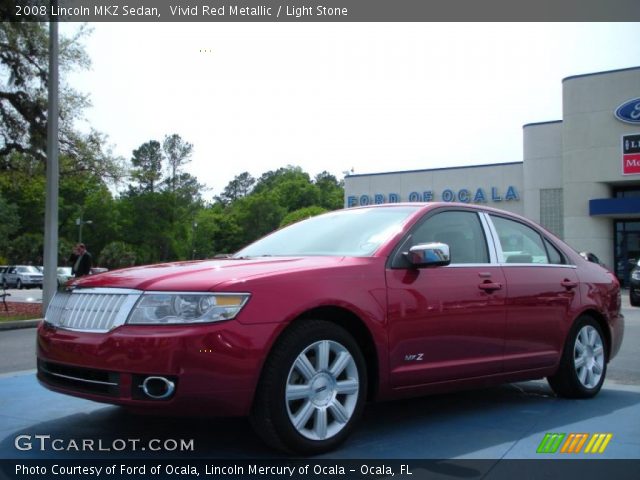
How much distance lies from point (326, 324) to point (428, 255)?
0.87m

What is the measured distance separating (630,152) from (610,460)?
30878 mm

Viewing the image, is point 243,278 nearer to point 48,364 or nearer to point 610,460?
point 48,364

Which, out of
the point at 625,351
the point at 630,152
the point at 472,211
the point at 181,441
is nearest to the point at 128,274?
the point at 181,441

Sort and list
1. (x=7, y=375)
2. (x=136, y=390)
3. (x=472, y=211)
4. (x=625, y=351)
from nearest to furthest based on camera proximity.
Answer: (x=136, y=390) → (x=472, y=211) → (x=7, y=375) → (x=625, y=351)

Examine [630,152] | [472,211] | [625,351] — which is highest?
[630,152]

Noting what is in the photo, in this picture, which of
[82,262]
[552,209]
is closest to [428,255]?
[82,262]

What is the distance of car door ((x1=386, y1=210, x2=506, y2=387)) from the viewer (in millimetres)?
4363

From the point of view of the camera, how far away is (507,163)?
127 ft

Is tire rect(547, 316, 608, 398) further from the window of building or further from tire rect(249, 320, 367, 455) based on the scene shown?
the window of building

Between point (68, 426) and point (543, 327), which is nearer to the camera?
point (68, 426)

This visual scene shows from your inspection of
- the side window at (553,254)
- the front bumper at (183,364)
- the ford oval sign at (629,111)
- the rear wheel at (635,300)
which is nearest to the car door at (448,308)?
the side window at (553,254)

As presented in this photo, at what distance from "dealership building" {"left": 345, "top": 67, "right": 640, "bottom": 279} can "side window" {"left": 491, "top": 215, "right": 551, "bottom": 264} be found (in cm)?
2603

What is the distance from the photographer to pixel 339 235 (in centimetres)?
493
